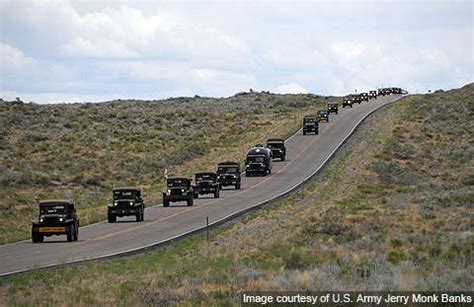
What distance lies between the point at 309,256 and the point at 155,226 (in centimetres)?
1830

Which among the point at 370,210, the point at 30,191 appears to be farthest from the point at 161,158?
the point at 370,210

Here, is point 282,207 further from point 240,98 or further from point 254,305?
point 240,98

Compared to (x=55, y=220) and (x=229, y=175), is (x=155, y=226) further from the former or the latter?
(x=229, y=175)

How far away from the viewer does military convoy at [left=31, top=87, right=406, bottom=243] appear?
122ft

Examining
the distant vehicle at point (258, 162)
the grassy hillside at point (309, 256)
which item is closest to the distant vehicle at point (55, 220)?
the grassy hillside at point (309, 256)

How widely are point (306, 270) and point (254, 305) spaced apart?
581 cm

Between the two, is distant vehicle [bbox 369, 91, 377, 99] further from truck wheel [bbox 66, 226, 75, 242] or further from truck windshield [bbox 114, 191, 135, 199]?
truck wheel [bbox 66, 226, 75, 242]

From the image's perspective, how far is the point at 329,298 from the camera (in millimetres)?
16906

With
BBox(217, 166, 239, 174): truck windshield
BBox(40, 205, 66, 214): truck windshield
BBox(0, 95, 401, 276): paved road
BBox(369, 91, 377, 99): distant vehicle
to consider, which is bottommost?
BBox(0, 95, 401, 276): paved road

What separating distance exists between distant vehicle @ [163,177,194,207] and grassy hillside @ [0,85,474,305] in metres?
6.05

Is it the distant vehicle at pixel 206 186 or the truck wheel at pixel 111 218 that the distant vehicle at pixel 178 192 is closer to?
the distant vehicle at pixel 206 186

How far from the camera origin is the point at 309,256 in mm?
25172
